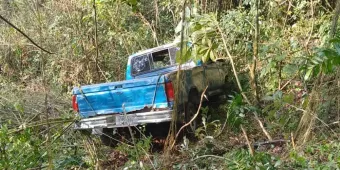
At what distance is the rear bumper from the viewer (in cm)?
588

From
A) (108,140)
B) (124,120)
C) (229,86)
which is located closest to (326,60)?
(124,120)

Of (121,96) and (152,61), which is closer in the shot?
(121,96)

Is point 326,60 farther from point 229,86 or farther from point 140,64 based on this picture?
point 229,86

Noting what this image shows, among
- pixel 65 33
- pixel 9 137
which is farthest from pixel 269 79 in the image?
pixel 65 33

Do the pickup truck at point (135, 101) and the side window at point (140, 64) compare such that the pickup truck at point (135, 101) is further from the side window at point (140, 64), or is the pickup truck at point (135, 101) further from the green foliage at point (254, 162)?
the green foliage at point (254, 162)

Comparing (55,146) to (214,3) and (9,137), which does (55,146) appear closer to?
(9,137)

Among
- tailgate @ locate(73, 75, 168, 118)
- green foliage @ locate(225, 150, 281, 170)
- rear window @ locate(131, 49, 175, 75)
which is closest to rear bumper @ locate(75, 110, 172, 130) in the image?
tailgate @ locate(73, 75, 168, 118)

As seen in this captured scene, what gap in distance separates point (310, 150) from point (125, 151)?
103 inches

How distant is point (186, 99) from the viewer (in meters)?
6.51

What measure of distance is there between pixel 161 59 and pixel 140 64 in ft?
1.61

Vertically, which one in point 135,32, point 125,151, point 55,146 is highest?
point 135,32

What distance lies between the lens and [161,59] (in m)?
7.98

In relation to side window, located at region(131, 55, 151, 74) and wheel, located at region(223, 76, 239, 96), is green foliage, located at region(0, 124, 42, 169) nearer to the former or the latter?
side window, located at region(131, 55, 151, 74)

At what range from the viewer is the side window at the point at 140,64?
811cm
